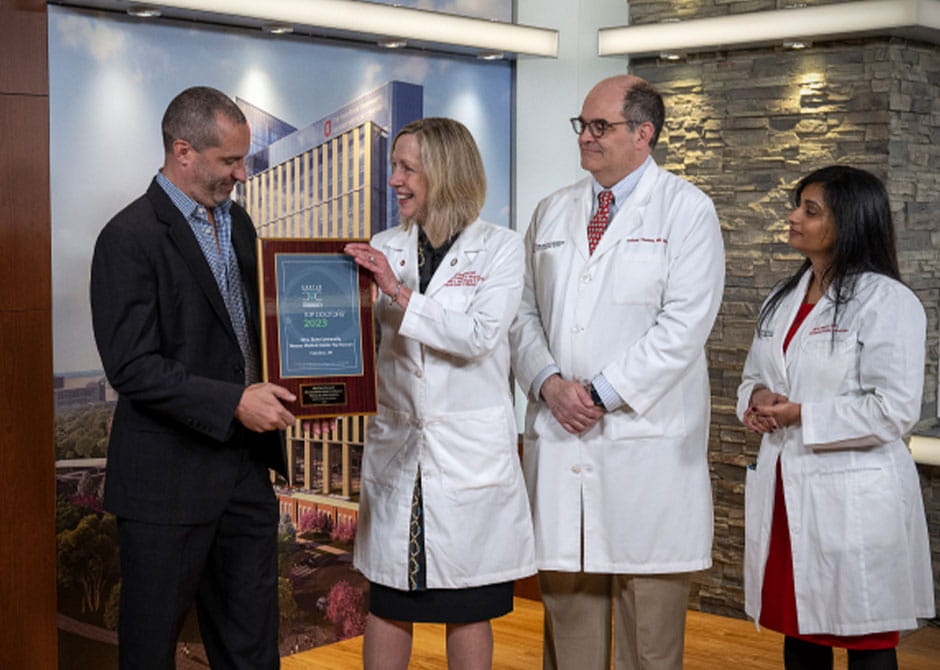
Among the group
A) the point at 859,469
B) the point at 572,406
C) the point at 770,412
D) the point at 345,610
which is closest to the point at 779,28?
the point at 770,412

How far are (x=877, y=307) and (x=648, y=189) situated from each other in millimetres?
671

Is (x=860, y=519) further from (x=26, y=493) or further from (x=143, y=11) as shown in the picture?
(x=143, y=11)

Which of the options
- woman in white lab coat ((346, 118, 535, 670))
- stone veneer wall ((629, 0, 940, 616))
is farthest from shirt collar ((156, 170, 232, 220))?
stone veneer wall ((629, 0, 940, 616))

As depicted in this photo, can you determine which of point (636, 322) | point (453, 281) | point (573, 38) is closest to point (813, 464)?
point (636, 322)

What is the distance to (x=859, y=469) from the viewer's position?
3.07 m

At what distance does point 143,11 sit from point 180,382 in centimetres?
177

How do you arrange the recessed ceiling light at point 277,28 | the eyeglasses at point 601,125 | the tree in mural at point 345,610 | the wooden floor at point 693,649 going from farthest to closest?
the tree in mural at point 345,610
the wooden floor at point 693,649
the recessed ceiling light at point 277,28
the eyeglasses at point 601,125

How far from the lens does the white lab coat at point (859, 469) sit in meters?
3.02

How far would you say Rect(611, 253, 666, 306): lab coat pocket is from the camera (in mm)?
3061

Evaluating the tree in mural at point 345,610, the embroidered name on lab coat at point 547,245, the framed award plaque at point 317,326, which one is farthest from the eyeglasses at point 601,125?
the tree in mural at point 345,610

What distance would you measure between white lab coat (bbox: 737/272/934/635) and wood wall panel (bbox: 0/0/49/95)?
2406mm

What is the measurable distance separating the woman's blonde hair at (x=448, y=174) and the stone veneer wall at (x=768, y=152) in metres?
1.87

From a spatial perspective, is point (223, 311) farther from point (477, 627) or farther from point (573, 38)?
point (573, 38)

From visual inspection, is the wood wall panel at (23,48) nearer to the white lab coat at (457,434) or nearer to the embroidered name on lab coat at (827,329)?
the white lab coat at (457,434)
